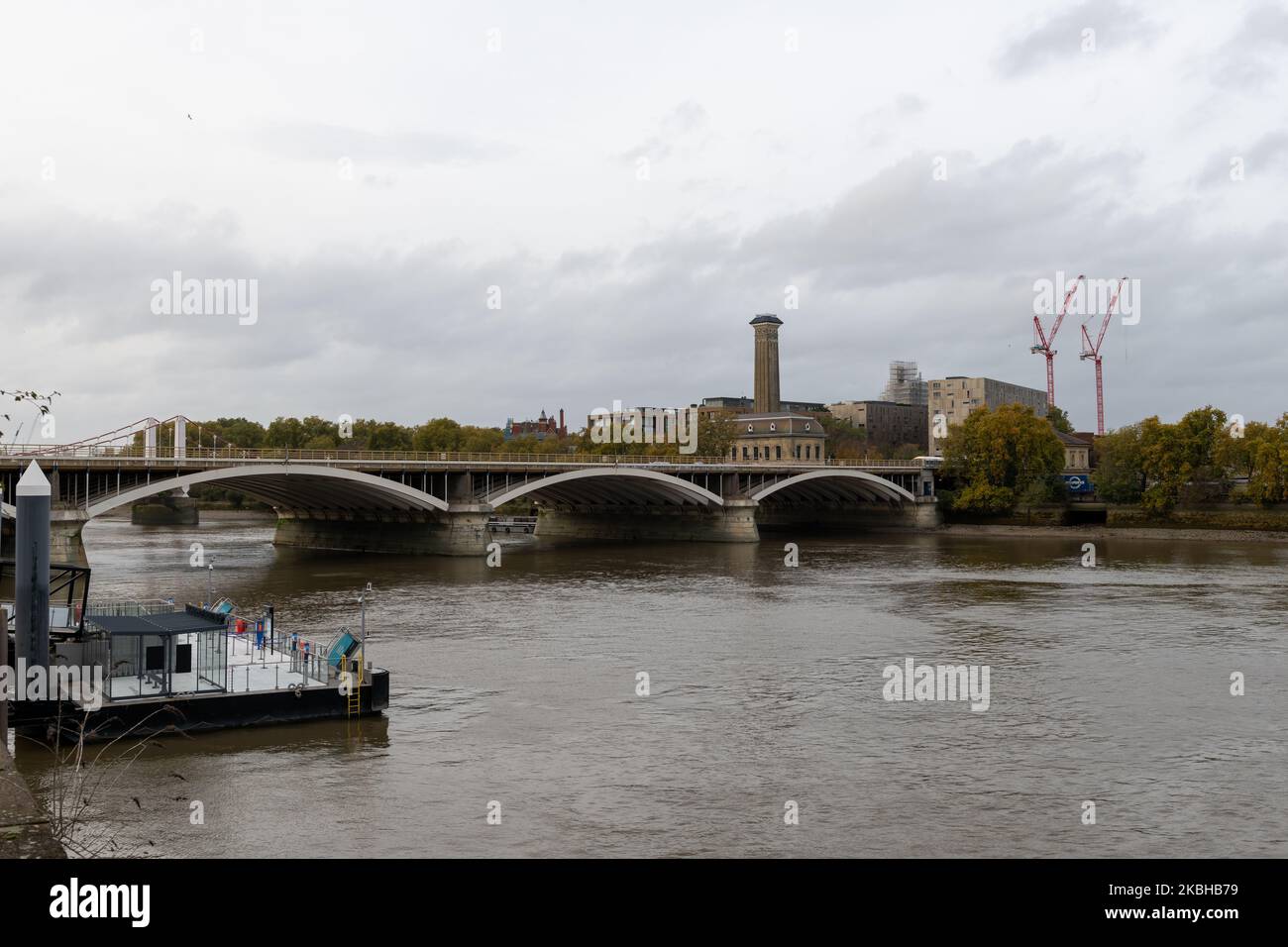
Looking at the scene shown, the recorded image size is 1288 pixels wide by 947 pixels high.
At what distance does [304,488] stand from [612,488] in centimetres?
2006

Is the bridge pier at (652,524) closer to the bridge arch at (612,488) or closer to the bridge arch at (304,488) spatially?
the bridge arch at (612,488)

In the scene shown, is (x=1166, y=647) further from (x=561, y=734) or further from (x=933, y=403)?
(x=933, y=403)

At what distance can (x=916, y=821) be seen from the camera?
14008 mm

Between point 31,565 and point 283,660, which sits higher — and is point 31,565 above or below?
above

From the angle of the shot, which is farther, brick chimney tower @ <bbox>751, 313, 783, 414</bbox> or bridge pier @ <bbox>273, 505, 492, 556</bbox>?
brick chimney tower @ <bbox>751, 313, 783, 414</bbox>

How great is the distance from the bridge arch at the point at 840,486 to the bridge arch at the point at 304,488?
24.8 m

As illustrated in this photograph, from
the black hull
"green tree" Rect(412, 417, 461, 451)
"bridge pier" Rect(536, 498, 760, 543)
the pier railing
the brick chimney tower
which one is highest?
the brick chimney tower

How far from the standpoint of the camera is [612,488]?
234ft

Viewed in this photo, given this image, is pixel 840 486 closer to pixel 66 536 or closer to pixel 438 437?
pixel 438 437

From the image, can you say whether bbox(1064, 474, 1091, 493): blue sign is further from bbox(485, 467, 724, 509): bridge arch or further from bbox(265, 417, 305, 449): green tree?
bbox(265, 417, 305, 449): green tree

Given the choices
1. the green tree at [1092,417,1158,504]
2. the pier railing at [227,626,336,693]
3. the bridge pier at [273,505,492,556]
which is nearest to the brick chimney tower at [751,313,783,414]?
the green tree at [1092,417,1158,504]

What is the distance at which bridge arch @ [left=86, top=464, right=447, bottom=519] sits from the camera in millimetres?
46219

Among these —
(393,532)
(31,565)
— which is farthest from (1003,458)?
(31,565)

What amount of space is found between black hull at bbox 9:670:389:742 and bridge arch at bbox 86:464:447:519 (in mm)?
28916
